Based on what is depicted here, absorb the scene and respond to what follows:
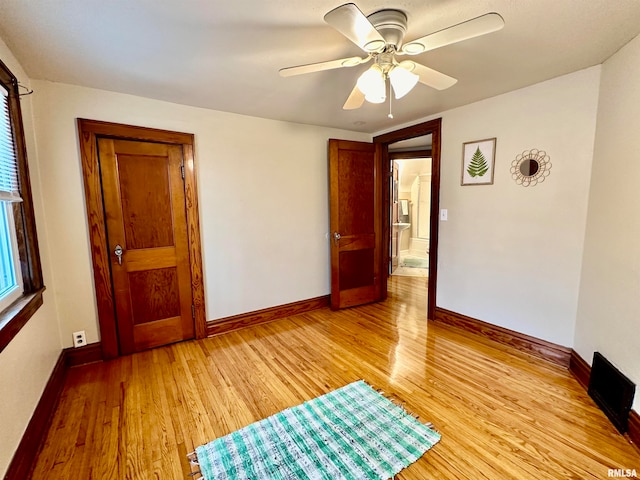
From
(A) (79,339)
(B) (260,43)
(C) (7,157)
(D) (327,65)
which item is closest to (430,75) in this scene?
(D) (327,65)

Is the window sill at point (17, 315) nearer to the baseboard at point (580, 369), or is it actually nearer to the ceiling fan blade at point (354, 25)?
the ceiling fan blade at point (354, 25)

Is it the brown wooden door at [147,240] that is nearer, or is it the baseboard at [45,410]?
the baseboard at [45,410]

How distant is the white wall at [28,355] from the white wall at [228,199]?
3.8 inches

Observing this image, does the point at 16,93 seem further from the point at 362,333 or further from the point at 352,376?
the point at 362,333

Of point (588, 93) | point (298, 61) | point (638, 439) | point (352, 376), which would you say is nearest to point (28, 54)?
point (298, 61)

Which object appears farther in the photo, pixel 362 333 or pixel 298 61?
pixel 362 333

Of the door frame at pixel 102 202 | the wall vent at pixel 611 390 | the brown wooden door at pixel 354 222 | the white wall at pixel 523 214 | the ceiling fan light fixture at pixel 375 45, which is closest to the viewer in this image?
the ceiling fan light fixture at pixel 375 45

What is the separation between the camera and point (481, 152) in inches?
106

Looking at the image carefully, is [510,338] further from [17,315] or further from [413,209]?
[413,209]

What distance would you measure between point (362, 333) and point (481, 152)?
2.12 m

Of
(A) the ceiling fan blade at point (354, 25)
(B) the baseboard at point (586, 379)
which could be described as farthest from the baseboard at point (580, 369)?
(A) the ceiling fan blade at point (354, 25)

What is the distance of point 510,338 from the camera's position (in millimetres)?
2596

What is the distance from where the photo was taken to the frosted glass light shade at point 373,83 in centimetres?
144

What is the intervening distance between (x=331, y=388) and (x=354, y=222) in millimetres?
2065
